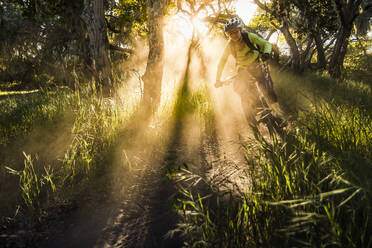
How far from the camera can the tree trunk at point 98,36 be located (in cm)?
591

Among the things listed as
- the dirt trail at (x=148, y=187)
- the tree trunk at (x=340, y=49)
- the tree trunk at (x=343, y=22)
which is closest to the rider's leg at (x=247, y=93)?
the dirt trail at (x=148, y=187)

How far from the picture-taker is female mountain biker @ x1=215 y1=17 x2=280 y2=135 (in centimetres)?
398

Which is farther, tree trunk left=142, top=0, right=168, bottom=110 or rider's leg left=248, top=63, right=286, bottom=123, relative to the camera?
tree trunk left=142, top=0, right=168, bottom=110

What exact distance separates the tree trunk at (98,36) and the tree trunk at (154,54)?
66.3 inches

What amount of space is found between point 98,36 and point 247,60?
14.7ft

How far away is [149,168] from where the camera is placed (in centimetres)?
317

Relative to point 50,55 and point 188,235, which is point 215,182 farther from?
point 50,55

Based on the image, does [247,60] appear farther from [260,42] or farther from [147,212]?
[147,212]

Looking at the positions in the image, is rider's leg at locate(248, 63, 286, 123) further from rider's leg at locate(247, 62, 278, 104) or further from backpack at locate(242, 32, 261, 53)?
backpack at locate(242, 32, 261, 53)

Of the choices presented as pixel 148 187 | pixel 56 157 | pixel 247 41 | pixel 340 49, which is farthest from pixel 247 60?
pixel 340 49

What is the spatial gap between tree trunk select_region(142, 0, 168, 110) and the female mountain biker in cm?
145

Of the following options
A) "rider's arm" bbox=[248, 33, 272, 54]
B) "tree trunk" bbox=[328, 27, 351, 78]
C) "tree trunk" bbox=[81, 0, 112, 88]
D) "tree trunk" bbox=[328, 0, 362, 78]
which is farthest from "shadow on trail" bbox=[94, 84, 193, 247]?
"tree trunk" bbox=[328, 27, 351, 78]

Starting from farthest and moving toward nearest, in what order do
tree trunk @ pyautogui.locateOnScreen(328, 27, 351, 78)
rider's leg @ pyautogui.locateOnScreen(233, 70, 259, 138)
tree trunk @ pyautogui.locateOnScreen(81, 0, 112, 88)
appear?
tree trunk @ pyautogui.locateOnScreen(328, 27, 351, 78)
tree trunk @ pyautogui.locateOnScreen(81, 0, 112, 88)
rider's leg @ pyautogui.locateOnScreen(233, 70, 259, 138)

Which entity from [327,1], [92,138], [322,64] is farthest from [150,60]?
[322,64]
